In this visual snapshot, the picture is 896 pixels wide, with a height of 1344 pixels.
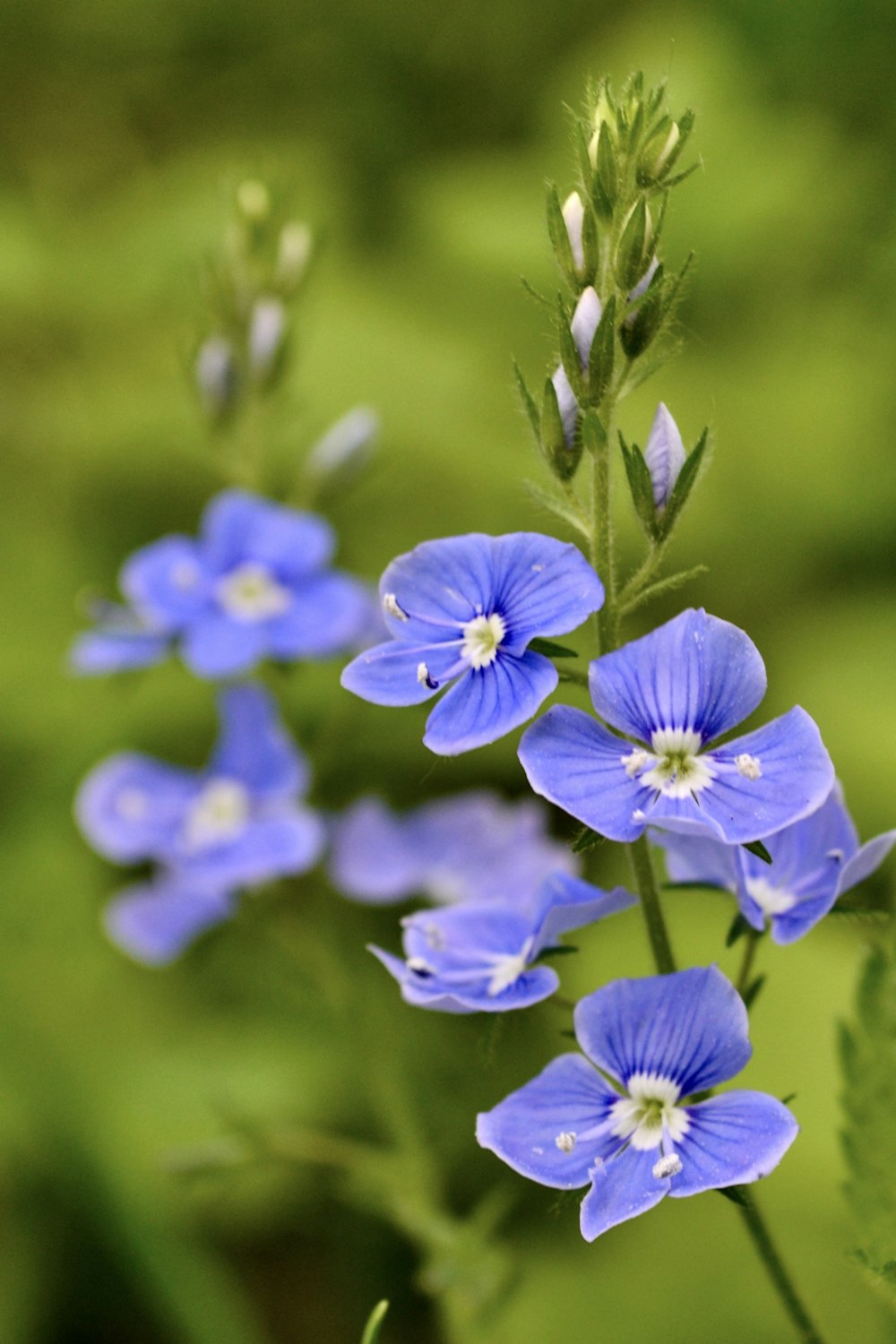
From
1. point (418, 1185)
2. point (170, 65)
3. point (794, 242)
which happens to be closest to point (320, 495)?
point (418, 1185)

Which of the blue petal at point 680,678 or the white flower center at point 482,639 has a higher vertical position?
the white flower center at point 482,639

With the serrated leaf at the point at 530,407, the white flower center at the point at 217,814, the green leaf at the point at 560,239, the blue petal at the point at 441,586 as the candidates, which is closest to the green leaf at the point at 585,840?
the blue petal at the point at 441,586

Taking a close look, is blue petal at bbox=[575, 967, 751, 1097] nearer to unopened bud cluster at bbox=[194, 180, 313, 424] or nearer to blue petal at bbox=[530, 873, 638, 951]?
blue petal at bbox=[530, 873, 638, 951]

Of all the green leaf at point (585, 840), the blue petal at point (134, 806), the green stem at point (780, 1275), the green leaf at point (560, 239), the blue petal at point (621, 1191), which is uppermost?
the green leaf at point (560, 239)

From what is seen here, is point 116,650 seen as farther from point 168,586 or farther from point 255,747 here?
point 255,747

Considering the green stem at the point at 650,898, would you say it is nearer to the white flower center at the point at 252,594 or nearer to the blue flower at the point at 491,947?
the blue flower at the point at 491,947

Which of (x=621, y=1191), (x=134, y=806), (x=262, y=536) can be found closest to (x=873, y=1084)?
(x=621, y=1191)
